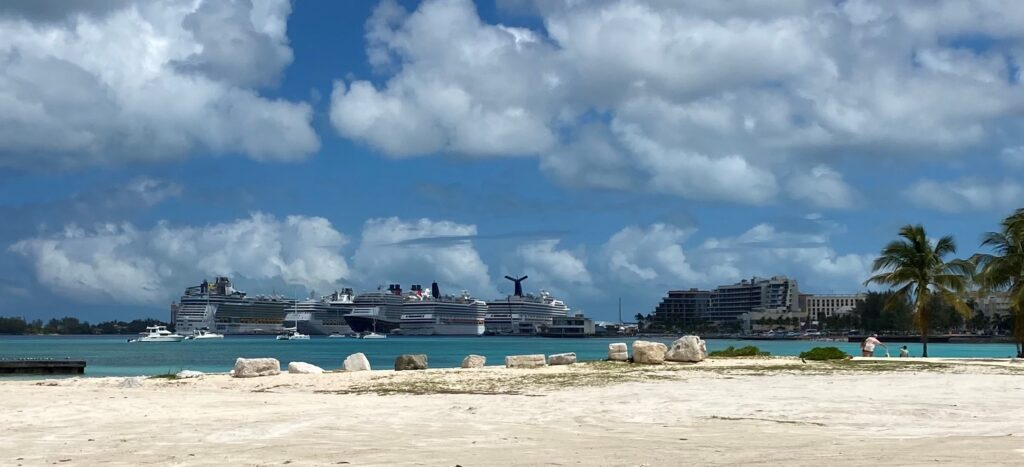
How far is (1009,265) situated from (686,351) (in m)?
17.3

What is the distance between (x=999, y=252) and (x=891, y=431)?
30.7 meters

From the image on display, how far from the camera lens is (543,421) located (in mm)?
14258

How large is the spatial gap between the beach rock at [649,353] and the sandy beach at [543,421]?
4.49 meters

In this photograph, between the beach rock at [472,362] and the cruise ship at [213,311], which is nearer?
the beach rock at [472,362]

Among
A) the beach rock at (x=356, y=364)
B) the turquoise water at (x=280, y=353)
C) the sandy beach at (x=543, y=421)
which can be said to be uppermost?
the beach rock at (x=356, y=364)

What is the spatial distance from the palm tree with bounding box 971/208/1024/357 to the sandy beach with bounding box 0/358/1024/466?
1729 cm

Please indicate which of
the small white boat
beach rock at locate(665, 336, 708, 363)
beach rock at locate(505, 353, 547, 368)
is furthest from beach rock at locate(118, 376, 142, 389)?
the small white boat

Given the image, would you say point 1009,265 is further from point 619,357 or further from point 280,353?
point 280,353

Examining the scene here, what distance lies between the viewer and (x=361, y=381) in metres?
24.2

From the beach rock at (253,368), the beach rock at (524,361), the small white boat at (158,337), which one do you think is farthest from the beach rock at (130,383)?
the small white boat at (158,337)

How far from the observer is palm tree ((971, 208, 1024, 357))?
38.2 m

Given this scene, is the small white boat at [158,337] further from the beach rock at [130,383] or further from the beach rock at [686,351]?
the beach rock at [686,351]

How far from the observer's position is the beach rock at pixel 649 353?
Answer: 28703 mm

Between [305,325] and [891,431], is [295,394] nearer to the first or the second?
[891,431]
